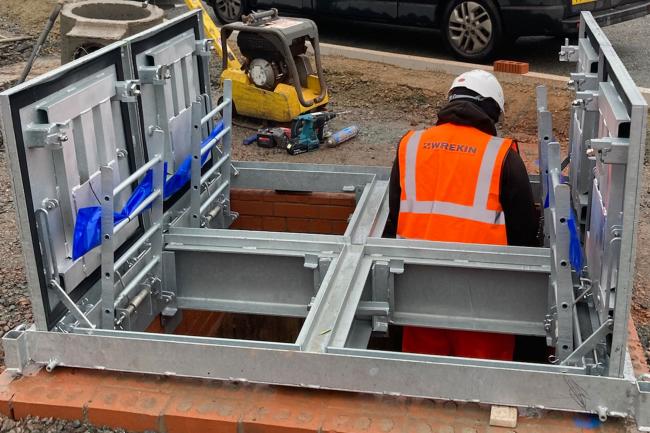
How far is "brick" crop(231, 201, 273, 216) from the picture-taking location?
207 inches

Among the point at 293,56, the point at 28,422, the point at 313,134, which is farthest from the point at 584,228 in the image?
the point at 293,56

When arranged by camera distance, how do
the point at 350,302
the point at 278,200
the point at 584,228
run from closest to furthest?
the point at 350,302, the point at 584,228, the point at 278,200

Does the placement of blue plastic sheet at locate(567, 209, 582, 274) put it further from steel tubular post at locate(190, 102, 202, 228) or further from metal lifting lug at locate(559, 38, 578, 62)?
steel tubular post at locate(190, 102, 202, 228)

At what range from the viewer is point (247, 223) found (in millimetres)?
5371

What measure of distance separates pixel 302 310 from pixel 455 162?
104cm

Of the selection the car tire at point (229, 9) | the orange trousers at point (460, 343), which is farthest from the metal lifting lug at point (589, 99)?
the car tire at point (229, 9)

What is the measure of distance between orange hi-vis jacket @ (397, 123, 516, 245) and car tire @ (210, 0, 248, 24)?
28.0 feet

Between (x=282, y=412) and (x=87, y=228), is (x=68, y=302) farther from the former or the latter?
(x=282, y=412)

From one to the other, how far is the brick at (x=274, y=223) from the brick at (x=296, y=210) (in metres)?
0.05

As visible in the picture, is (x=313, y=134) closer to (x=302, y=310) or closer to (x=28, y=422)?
(x=302, y=310)

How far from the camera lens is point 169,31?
13.9ft

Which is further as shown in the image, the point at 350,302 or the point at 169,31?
the point at 169,31

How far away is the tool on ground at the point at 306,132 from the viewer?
793 centimetres

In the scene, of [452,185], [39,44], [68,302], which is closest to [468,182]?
[452,185]
